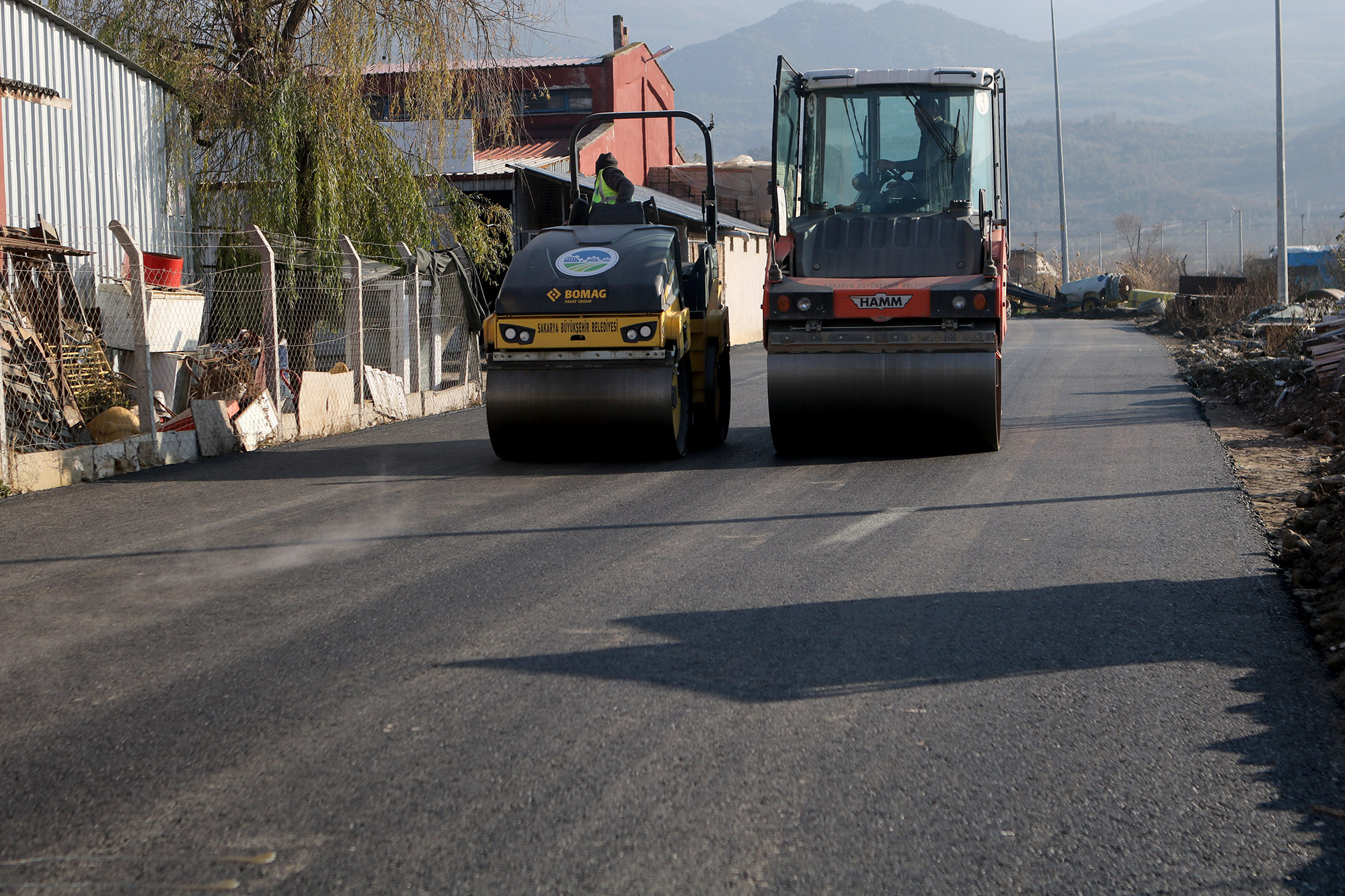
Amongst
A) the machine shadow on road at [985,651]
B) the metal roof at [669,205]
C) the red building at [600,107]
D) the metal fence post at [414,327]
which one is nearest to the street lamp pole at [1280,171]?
the metal roof at [669,205]

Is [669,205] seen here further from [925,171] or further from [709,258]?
[925,171]

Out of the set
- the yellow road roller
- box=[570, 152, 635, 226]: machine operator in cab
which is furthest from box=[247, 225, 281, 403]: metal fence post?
the yellow road roller

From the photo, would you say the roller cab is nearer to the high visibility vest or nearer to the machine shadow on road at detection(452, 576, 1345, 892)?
the high visibility vest

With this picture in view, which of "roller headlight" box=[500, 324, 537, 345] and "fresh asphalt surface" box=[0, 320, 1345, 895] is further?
"roller headlight" box=[500, 324, 537, 345]

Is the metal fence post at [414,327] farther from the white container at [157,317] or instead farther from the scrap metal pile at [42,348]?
the scrap metal pile at [42,348]

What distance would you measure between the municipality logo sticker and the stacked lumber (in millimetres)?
7993

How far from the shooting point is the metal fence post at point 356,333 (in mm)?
13773

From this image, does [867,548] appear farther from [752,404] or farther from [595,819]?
[752,404]

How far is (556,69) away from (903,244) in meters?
33.1

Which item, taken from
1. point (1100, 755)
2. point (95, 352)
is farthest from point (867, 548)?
point (95, 352)

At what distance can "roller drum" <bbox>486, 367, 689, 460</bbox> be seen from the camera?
9.90m

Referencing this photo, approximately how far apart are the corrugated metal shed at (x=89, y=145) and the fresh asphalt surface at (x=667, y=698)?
22.5 ft

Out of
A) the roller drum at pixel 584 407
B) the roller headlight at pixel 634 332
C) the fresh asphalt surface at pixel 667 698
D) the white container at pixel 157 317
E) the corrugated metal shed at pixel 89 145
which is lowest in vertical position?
the fresh asphalt surface at pixel 667 698

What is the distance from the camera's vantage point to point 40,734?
13.7ft
